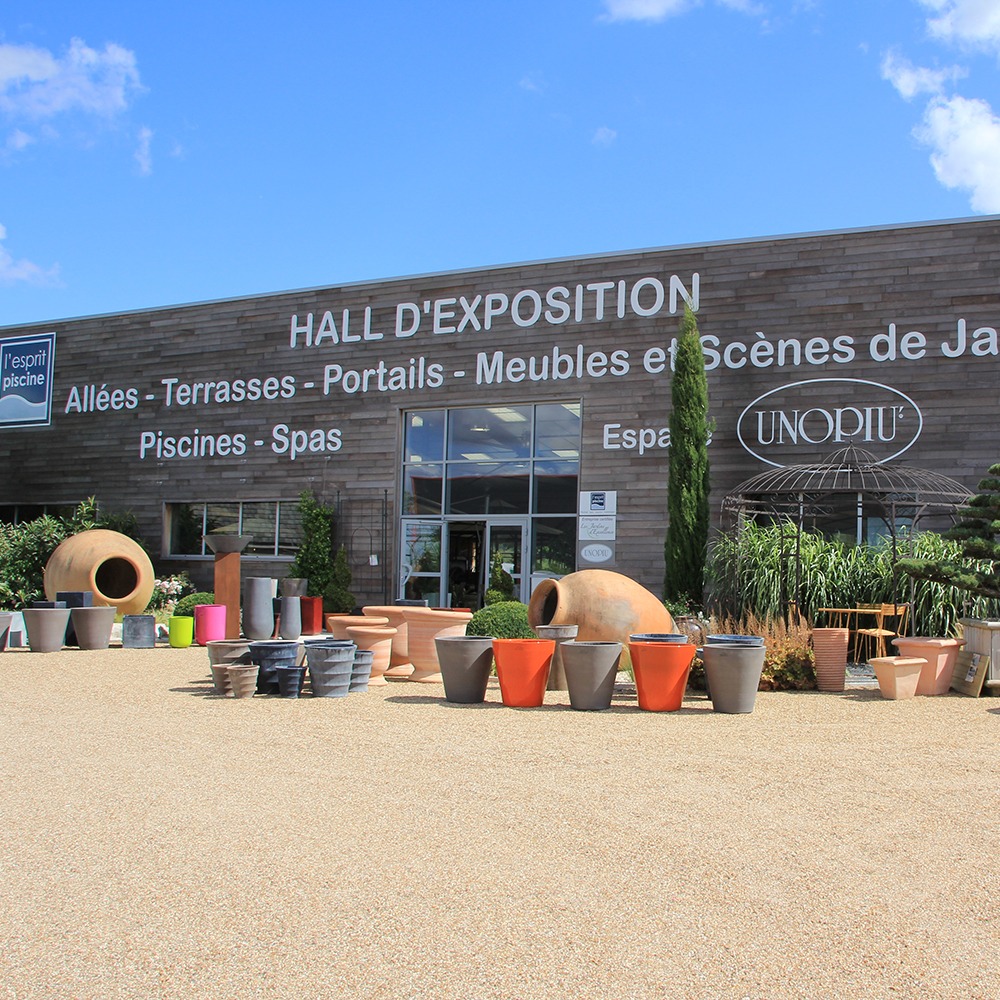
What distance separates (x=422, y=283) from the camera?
19.8m

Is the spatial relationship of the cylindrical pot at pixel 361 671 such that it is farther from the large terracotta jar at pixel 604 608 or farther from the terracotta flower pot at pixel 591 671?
the terracotta flower pot at pixel 591 671

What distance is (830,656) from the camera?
10117mm

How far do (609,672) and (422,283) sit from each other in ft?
41.7

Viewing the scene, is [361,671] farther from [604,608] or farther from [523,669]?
[604,608]

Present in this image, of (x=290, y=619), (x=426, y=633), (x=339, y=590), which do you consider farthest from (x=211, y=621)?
(x=426, y=633)

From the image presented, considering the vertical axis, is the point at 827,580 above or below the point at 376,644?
above

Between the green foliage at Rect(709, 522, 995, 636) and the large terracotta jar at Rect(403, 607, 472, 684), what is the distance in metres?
4.07

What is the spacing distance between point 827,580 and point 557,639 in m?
5.16

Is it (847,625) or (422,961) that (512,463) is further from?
(422,961)

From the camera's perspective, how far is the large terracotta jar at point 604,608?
10469mm

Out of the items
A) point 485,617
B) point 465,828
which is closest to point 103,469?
point 485,617

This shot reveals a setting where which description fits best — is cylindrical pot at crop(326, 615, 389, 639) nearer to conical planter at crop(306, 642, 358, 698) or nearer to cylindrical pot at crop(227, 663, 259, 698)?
conical planter at crop(306, 642, 358, 698)

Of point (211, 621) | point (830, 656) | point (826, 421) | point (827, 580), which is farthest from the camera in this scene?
point (826, 421)

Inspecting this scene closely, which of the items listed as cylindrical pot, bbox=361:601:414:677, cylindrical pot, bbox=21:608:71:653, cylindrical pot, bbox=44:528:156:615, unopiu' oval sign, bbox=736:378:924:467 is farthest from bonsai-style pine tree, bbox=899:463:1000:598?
cylindrical pot, bbox=44:528:156:615
